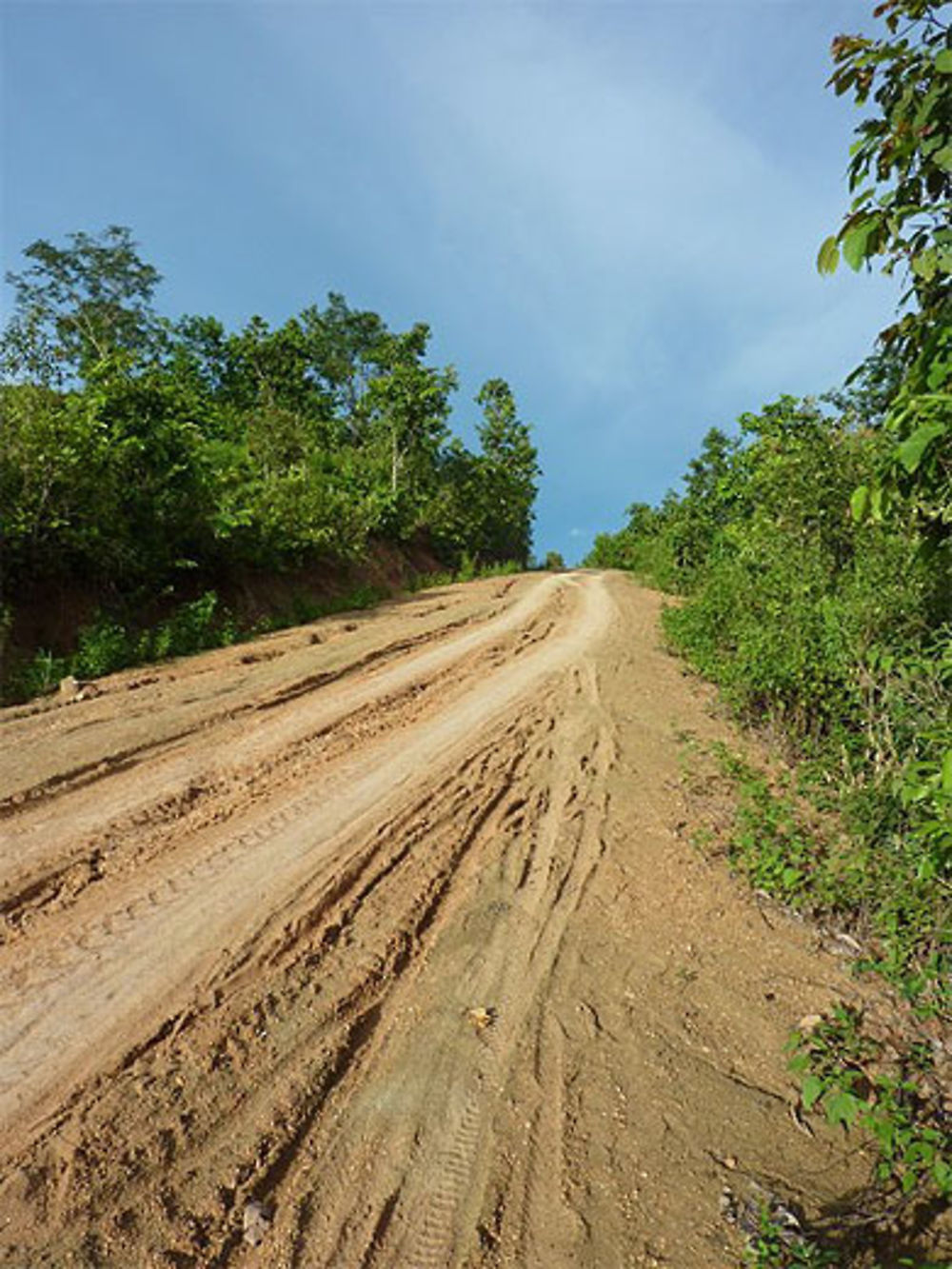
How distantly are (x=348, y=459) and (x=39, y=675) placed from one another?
1684 centimetres

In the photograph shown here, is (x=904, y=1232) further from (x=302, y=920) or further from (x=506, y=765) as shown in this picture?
(x=506, y=765)

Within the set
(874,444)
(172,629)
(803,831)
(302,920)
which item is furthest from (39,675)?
(874,444)

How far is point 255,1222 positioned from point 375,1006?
0.99 meters

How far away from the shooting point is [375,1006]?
3.03 meters

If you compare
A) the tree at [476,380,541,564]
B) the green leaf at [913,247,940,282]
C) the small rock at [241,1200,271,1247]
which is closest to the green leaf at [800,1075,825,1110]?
the small rock at [241,1200,271,1247]

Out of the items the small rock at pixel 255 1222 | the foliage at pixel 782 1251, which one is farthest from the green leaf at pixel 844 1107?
the small rock at pixel 255 1222

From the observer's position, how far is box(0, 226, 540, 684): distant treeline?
7.76 m

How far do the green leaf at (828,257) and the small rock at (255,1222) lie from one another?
3.65 m

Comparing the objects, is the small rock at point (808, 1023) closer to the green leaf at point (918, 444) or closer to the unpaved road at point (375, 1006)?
the unpaved road at point (375, 1006)

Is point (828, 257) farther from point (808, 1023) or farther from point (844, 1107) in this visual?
point (808, 1023)

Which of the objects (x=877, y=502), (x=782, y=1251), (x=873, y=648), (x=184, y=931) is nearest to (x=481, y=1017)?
(x=782, y=1251)

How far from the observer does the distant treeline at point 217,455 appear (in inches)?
305

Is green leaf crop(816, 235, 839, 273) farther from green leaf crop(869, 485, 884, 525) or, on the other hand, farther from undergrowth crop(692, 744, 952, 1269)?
undergrowth crop(692, 744, 952, 1269)

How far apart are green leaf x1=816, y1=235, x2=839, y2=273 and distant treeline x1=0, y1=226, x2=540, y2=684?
8078 millimetres
